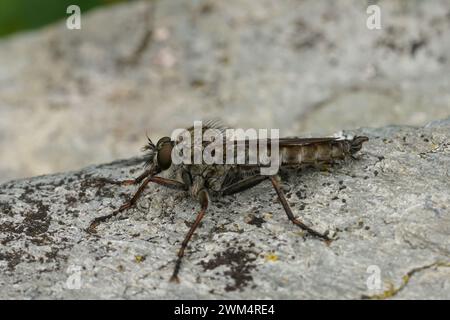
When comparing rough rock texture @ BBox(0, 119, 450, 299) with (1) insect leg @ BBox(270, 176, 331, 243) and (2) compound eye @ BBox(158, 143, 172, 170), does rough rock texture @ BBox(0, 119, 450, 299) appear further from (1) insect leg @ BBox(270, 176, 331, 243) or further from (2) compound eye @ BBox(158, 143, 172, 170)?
(2) compound eye @ BBox(158, 143, 172, 170)

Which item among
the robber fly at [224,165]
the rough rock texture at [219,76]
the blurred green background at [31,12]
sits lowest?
the robber fly at [224,165]

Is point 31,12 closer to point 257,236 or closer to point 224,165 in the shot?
point 224,165

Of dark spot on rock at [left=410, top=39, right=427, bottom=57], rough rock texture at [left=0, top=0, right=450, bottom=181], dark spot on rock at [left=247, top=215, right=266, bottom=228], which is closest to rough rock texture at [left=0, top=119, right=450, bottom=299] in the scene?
dark spot on rock at [left=247, top=215, right=266, bottom=228]

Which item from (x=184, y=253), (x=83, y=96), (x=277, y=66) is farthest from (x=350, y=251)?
(x=83, y=96)

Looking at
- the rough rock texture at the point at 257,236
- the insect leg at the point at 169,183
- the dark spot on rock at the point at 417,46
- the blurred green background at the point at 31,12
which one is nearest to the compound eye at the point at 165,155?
the insect leg at the point at 169,183

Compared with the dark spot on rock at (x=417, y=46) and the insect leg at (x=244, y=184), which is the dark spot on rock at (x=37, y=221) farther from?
the dark spot on rock at (x=417, y=46)

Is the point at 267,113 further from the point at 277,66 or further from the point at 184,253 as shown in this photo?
the point at 184,253
